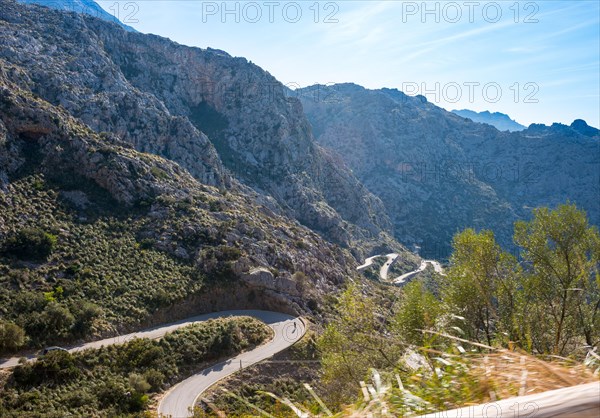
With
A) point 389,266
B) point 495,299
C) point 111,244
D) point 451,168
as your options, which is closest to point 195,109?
point 389,266

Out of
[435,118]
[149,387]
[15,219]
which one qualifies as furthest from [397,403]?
[435,118]

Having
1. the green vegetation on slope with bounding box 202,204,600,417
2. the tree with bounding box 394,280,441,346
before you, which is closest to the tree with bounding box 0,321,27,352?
the green vegetation on slope with bounding box 202,204,600,417

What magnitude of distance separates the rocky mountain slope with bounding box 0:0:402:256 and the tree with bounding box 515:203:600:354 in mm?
55581

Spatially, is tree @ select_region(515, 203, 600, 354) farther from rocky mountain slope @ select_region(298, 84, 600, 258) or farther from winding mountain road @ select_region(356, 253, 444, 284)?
rocky mountain slope @ select_region(298, 84, 600, 258)

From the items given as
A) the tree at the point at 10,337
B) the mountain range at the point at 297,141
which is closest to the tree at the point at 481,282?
the tree at the point at 10,337

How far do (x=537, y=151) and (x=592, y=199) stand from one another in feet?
86.1

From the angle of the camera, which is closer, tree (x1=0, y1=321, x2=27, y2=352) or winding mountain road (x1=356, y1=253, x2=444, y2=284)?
tree (x1=0, y1=321, x2=27, y2=352)

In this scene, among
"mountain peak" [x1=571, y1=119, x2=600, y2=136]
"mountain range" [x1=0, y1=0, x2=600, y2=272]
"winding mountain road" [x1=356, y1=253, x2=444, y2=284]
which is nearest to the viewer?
"mountain range" [x1=0, y1=0, x2=600, y2=272]

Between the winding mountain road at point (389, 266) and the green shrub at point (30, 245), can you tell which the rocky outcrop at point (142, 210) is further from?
the winding mountain road at point (389, 266)

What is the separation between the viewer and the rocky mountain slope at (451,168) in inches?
4823

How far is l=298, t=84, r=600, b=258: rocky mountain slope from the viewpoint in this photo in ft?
402

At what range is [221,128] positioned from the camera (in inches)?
3730

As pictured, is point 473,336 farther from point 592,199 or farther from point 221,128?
point 592,199

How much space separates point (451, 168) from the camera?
141625 millimetres
